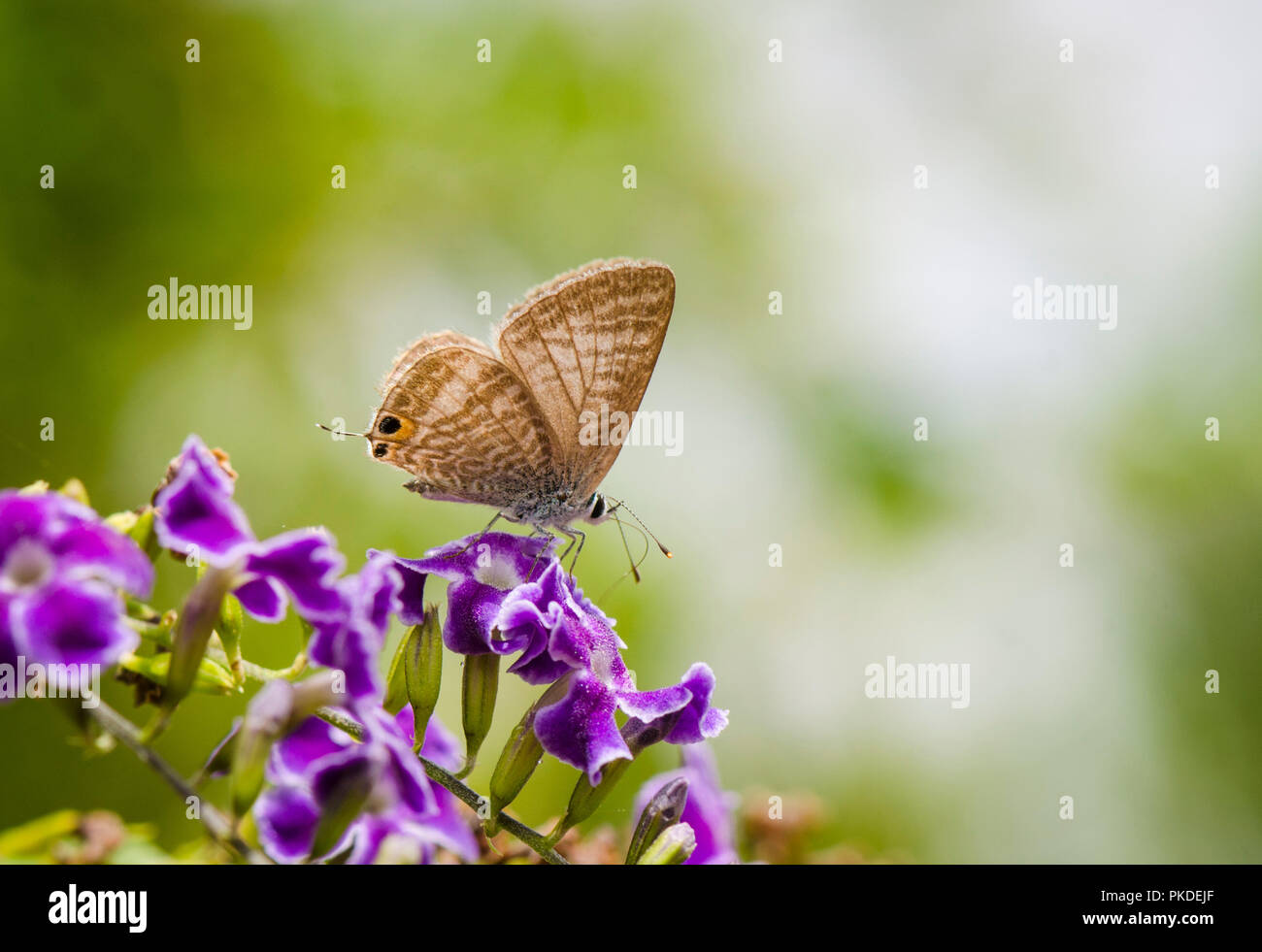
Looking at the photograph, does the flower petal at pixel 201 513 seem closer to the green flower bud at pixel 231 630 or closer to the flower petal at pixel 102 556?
the flower petal at pixel 102 556

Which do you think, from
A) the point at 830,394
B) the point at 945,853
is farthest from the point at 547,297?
the point at 945,853

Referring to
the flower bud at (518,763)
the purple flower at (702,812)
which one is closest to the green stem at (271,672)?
the flower bud at (518,763)

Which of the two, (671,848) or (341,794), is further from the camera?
(671,848)

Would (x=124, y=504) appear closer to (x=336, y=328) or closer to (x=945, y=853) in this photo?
(x=336, y=328)

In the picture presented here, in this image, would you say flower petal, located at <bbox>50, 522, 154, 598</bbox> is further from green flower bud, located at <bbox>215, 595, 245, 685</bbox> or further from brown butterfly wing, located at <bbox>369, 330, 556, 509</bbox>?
brown butterfly wing, located at <bbox>369, 330, 556, 509</bbox>

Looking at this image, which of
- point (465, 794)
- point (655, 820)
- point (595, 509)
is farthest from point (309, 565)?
point (595, 509)

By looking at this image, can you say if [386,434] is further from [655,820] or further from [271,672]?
[655,820]

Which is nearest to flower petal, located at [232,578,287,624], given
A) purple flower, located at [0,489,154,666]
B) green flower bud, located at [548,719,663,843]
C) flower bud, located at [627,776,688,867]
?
purple flower, located at [0,489,154,666]
